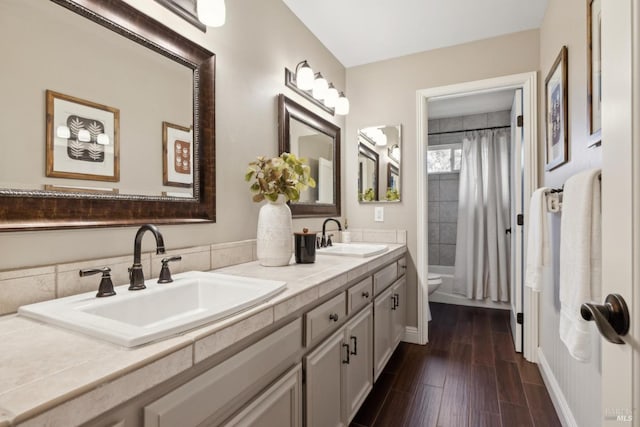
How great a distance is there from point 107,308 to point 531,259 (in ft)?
6.42

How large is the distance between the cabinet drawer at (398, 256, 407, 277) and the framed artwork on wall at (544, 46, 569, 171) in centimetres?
118

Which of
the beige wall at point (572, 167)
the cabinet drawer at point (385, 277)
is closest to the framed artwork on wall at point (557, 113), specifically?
the beige wall at point (572, 167)

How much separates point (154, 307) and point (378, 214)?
2.15 m

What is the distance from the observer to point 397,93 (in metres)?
2.87

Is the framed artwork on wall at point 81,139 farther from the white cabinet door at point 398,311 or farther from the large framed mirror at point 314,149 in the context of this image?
the white cabinet door at point 398,311

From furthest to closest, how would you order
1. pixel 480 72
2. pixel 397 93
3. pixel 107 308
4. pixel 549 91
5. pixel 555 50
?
pixel 397 93 → pixel 480 72 → pixel 549 91 → pixel 555 50 → pixel 107 308

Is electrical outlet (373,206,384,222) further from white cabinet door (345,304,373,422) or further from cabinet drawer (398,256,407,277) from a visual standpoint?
white cabinet door (345,304,373,422)

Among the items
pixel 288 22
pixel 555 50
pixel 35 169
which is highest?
pixel 288 22

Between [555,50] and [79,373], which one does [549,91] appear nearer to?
[555,50]

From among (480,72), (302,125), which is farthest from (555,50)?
(302,125)

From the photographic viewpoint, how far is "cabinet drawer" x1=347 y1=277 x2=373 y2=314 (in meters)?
1.61

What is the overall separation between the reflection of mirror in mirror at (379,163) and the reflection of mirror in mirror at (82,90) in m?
1.81

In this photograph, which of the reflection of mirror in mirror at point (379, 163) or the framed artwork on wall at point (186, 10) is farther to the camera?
the reflection of mirror in mirror at point (379, 163)

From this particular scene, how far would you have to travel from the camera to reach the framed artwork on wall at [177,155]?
52.5 inches
